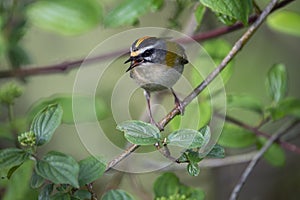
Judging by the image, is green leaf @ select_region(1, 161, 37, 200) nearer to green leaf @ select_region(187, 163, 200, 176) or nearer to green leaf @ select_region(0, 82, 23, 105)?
green leaf @ select_region(0, 82, 23, 105)

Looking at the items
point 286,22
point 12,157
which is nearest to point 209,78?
point 12,157

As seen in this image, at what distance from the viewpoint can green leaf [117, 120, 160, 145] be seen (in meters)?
0.73

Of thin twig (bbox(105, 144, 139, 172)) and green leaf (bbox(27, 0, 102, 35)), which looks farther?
green leaf (bbox(27, 0, 102, 35))

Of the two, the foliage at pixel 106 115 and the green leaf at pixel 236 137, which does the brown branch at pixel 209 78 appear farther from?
the green leaf at pixel 236 137

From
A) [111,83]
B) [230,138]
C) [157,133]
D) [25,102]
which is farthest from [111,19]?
[25,102]

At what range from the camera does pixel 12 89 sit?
112 cm

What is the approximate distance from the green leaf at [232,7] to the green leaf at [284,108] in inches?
10.8

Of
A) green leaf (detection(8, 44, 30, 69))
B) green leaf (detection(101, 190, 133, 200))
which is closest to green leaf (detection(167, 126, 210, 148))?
green leaf (detection(101, 190, 133, 200))

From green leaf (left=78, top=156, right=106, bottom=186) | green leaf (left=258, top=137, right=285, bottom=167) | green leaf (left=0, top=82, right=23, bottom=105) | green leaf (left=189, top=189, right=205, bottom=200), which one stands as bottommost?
green leaf (left=258, top=137, right=285, bottom=167)

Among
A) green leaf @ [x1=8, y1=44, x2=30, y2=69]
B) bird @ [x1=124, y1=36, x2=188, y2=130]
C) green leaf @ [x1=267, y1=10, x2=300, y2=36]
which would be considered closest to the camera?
bird @ [x1=124, y1=36, x2=188, y2=130]

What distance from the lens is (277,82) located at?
118cm

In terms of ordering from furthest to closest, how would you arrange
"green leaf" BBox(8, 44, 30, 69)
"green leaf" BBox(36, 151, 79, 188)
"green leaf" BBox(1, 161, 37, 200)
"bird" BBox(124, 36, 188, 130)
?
"green leaf" BBox(8, 44, 30, 69), "green leaf" BBox(1, 161, 37, 200), "bird" BBox(124, 36, 188, 130), "green leaf" BBox(36, 151, 79, 188)

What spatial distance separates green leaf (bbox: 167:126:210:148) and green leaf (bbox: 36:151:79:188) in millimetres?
124

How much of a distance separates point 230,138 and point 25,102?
48.6 inches
